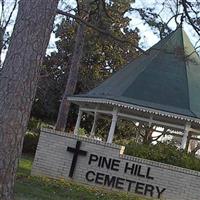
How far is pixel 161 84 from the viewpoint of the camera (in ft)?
75.6

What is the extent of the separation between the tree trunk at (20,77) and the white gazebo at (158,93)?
43.3 feet

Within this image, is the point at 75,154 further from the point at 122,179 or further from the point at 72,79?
the point at 72,79

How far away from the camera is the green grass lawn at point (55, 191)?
1317cm

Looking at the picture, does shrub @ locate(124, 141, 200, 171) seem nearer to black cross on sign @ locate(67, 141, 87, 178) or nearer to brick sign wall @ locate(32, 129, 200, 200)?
brick sign wall @ locate(32, 129, 200, 200)

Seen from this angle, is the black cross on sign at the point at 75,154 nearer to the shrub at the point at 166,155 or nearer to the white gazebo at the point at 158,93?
the shrub at the point at 166,155

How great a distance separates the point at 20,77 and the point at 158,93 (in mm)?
15004

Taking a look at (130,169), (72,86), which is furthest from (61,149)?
(72,86)

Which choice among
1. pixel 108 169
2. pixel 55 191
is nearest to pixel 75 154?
pixel 108 169

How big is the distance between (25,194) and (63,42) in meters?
28.5

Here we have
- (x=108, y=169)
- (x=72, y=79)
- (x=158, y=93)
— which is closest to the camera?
(x=108, y=169)

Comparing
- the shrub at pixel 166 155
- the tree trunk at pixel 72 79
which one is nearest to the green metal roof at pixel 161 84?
the shrub at pixel 166 155

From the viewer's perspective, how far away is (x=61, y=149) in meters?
16.9

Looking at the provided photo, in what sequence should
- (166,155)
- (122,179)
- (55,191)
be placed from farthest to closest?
(166,155) → (122,179) → (55,191)

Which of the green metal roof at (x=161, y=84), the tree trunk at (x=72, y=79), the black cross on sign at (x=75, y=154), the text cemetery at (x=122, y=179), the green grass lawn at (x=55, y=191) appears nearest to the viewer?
the green grass lawn at (x=55, y=191)
